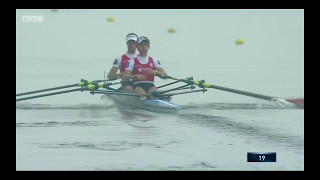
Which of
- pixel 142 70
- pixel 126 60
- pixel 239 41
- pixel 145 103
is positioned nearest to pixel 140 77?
pixel 142 70

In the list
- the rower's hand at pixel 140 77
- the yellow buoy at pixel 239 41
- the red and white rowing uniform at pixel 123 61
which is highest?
the yellow buoy at pixel 239 41

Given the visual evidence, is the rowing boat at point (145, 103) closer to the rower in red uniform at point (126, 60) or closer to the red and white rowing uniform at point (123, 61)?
the rower in red uniform at point (126, 60)

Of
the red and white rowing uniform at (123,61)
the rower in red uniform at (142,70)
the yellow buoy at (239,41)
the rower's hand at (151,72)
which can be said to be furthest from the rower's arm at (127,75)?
the yellow buoy at (239,41)

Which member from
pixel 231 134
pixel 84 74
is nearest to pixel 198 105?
pixel 231 134

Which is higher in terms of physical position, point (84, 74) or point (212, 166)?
point (84, 74)

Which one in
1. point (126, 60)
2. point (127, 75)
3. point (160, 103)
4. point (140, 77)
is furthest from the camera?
point (126, 60)

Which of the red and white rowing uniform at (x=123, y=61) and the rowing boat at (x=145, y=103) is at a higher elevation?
the red and white rowing uniform at (x=123, y=61)

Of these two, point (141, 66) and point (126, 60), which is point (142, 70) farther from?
point (126, 60)

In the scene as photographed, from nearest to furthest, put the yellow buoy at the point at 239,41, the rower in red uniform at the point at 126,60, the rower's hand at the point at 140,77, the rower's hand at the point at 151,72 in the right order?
the rower's hand at the point at 140,77
the rower's hand at the point at 151,72
the rower in red uniform at the point at 126,60
the yellow buoy at the point at 239,41

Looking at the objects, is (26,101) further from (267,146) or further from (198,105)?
(267,146)

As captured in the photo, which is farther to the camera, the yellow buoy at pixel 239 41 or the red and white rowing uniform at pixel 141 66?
the yellow buoy at pixel 239 41

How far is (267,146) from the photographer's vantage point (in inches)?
552

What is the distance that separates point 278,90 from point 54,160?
757 cm

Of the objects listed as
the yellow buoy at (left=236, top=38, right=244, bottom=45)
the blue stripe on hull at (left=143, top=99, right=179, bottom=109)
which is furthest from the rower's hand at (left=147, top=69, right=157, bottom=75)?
the yellow buoy at (left=236, top=38, right=244, bottom=45)
